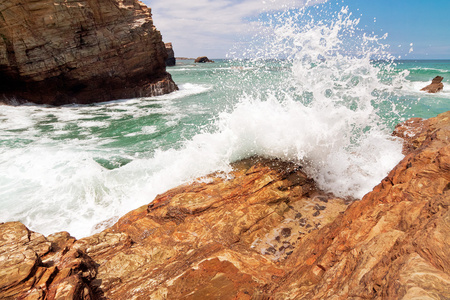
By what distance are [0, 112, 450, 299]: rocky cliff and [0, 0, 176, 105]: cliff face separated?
623 inches

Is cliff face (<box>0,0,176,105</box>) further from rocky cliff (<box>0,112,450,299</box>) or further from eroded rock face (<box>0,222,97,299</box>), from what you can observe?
eroded rock face (<box>0,222,97,299</box>)

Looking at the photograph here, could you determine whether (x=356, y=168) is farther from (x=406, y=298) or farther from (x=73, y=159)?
(x=73, y=159)

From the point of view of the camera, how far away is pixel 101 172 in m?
6.43

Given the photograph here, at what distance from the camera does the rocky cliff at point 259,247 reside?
162cm

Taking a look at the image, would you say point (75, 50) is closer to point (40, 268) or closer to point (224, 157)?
point (224, 157)

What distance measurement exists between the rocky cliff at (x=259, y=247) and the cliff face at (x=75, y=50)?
15821mm

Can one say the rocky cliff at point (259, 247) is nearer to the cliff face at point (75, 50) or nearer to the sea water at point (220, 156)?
the sea water at point (220, 156)

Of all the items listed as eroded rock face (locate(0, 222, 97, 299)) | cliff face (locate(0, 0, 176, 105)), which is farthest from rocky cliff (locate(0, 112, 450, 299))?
cliff face (locate(0, 0, 176, 105))

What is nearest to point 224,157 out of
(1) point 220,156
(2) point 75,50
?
(1) point 220,156

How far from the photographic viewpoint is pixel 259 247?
3.41 m

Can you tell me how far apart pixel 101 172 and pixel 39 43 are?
536 inches

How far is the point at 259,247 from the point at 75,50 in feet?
59.1

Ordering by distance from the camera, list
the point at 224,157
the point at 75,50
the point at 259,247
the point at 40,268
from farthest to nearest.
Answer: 1. the point at 75,50
2. the point at 224,157
3. the point at 259,247
4. the point at 40,268

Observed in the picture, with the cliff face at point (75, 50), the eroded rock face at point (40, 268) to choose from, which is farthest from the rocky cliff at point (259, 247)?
the cliff face at point (75, 50)
